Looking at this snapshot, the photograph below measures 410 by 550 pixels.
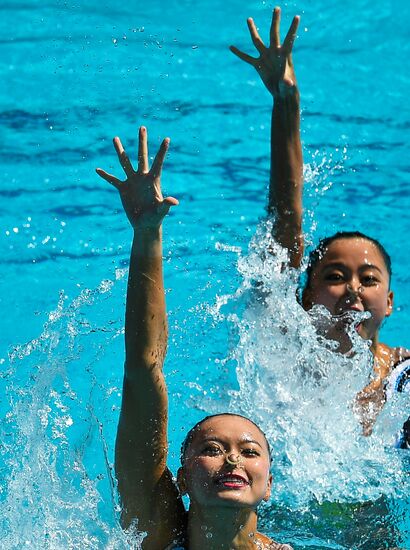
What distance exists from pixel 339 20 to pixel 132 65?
168cm

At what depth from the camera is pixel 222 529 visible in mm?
2867

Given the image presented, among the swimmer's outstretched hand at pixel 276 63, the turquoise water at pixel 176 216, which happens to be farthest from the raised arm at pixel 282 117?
the turquoise water at pixel 176 216

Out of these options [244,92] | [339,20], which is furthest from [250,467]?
[339,20]

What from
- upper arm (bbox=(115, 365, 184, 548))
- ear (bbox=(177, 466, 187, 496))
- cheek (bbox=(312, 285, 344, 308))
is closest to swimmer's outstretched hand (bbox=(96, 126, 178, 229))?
upper arm (bbox=(115, 365, 184, 548))

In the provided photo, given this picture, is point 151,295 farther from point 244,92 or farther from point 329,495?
point 244,92

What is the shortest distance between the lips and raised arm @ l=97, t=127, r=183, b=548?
0.22m

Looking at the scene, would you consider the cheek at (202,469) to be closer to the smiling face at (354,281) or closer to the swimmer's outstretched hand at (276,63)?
the smiling face at (354,281)

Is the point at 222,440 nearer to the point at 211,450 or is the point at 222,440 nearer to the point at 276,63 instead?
the point at 211,450

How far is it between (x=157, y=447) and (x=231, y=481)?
25 cm

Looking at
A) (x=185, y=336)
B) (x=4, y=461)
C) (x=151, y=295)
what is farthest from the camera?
(x=185, y=336)

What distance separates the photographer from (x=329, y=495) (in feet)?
12.2

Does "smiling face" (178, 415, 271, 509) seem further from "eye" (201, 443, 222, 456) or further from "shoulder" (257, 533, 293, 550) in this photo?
"shoulder" (257, 533, 293, 550)

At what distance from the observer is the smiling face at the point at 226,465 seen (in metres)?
2.82

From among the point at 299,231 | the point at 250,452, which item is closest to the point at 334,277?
the point at 299,231
